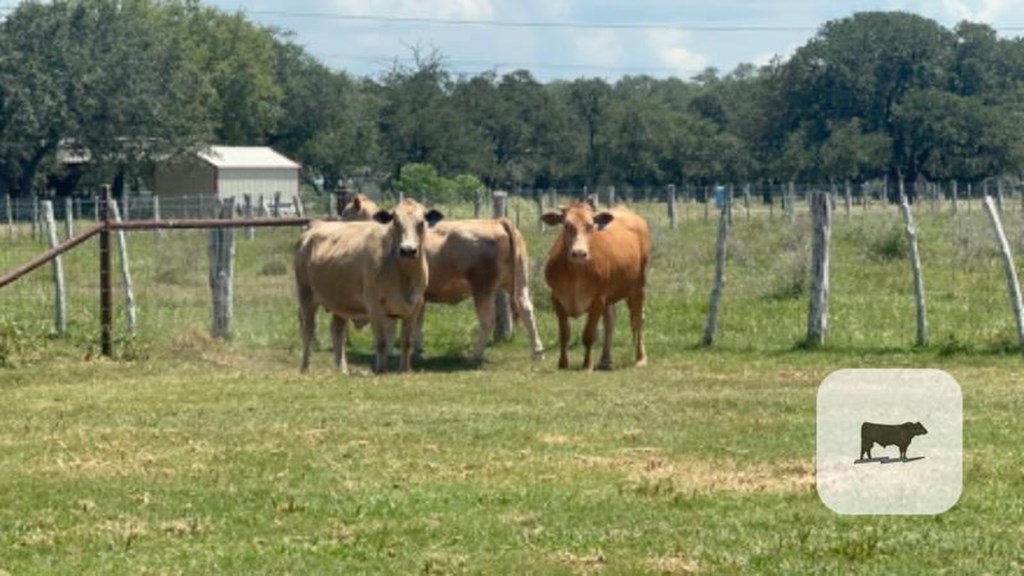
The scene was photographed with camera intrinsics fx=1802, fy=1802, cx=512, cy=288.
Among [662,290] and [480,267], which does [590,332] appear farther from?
[662,290]

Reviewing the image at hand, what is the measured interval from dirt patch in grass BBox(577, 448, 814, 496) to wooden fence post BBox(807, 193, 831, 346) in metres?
9.17

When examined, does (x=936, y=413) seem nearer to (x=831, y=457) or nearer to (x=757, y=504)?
(x=831, y=457)

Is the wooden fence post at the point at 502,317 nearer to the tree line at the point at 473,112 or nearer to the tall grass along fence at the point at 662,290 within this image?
the tall grass along fence at the point at 662,290

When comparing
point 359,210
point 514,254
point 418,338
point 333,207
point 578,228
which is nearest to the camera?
point 578,228

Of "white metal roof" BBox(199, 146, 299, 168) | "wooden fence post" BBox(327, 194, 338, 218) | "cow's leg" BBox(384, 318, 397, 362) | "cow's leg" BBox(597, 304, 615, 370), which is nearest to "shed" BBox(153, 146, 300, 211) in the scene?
"white metal roof" BBox(199, 146, 299, 168)

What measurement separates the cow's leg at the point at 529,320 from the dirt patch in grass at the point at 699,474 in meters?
8.70

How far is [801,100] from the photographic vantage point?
9850 cm

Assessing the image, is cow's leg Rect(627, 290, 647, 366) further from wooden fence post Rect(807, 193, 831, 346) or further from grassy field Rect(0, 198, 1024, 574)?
wooden fence post Rect(807, 193, 831, 346)

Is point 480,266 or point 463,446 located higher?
point 480,266

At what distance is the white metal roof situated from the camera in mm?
86081

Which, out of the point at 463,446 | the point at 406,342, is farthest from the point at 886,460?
the point at 406,342

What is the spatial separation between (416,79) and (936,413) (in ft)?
300

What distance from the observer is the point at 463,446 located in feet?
41.1

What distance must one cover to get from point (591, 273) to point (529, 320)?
1452mm
